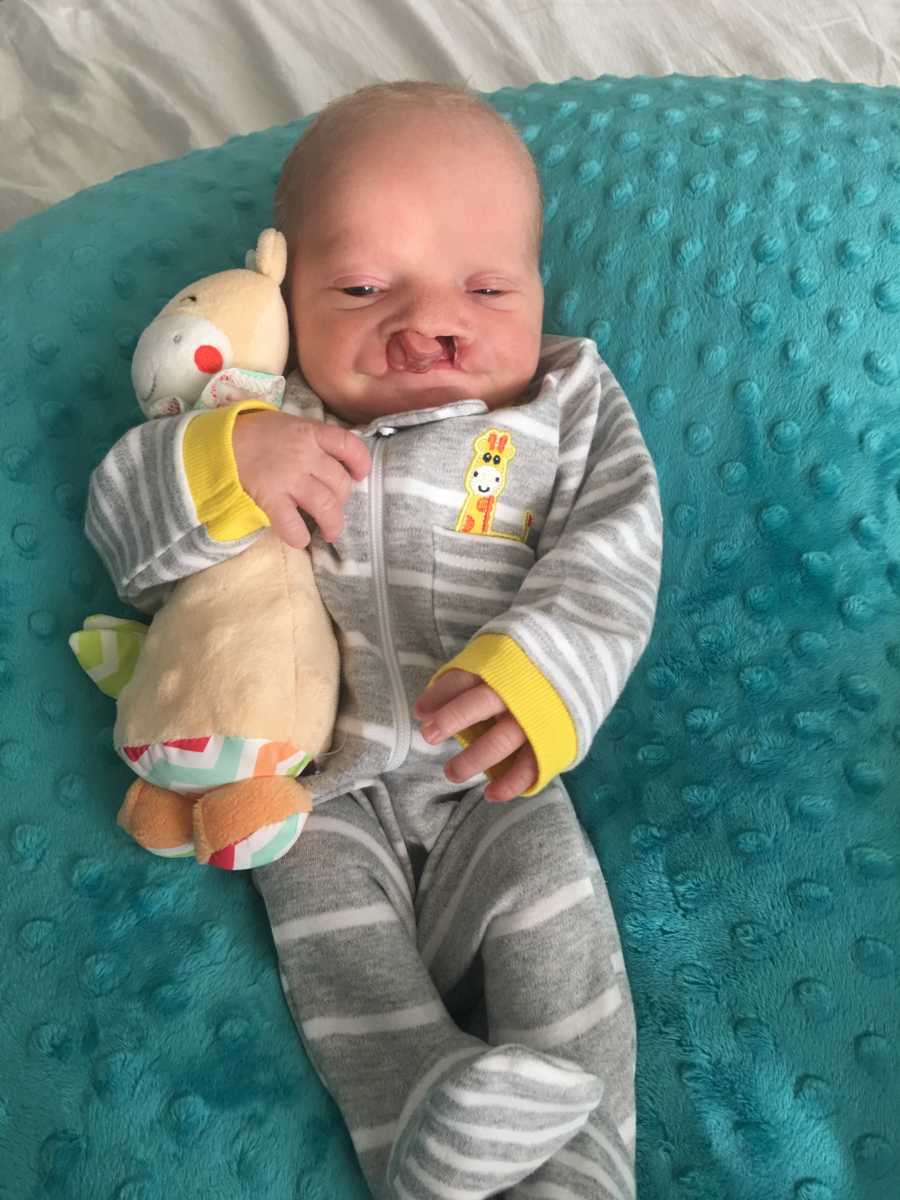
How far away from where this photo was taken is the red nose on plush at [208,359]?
2.90ft

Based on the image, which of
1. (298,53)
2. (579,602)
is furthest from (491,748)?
(298,53)

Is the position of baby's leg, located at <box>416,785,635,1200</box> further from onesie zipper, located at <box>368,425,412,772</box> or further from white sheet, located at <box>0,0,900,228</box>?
white sheet, located at <box>0,0,900,228</box>

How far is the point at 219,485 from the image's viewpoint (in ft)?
2.68

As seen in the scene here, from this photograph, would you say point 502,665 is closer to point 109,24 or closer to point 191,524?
point 191,524

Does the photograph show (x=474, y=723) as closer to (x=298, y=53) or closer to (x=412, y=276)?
(x=412, y=276)

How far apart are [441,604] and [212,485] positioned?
208 millimetres

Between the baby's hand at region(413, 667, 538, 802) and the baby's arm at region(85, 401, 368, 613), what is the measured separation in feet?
0.57

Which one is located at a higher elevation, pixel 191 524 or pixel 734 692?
pixel 191 524

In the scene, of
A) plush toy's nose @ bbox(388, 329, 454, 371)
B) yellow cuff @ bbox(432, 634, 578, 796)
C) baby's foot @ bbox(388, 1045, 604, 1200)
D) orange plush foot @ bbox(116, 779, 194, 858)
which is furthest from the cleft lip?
baby's foot @ bbox(388, 1045, 604, 1200)

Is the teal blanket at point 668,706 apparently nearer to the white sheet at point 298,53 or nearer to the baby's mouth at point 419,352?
the baby's mouth at point 419,352

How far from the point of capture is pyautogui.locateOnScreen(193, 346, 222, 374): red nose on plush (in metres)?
0.88

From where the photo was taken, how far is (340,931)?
0.81 meters

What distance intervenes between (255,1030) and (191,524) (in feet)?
1.17

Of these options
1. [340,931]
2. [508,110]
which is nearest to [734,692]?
[340,931]
